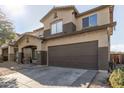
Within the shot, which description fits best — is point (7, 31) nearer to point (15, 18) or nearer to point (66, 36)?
point (15, 18)

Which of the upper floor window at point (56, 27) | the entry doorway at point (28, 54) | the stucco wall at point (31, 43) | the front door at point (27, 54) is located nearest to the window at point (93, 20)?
the upper floor window at point (56, 27)

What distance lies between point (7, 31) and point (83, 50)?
745 cm

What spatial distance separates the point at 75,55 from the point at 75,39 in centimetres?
170

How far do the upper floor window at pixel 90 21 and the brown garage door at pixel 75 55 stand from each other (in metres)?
3.39

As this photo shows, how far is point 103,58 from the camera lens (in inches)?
433

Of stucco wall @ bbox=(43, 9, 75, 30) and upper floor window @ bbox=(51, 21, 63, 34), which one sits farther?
upper floor window @ bbox=(51, 21, 63, 34)

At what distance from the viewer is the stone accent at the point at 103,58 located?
10.9m

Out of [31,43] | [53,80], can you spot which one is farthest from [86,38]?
[31,43]

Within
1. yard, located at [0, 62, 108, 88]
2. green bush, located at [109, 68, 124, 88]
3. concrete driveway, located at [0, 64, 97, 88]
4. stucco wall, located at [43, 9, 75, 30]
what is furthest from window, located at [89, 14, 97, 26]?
green bush, located at [109, 68, 124, 88]

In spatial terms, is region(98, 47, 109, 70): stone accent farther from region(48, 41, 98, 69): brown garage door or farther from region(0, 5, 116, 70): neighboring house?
region(48, 41, 98, 69): brown garage door

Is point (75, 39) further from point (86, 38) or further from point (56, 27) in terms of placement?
point (56, 27)

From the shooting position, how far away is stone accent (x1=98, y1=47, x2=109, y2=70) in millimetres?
10900
